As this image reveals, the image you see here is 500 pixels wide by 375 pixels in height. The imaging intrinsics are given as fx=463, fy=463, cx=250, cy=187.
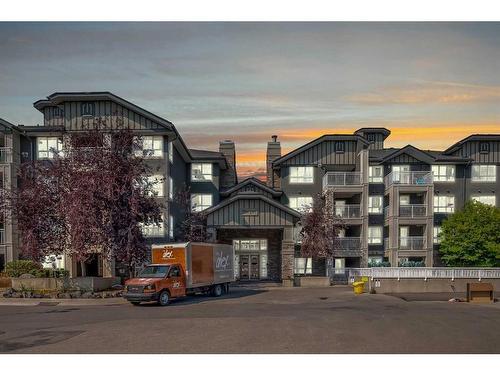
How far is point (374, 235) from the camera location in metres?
44.1

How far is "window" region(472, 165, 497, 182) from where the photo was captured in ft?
147

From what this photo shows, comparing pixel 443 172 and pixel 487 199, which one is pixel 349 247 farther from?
pixel 487 199

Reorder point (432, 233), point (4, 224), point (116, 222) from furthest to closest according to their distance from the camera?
1. point (432, 233)
2. point (4, 224)
3. point (116, 222)

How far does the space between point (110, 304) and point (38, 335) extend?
9393 millimetres

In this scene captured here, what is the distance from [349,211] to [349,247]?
10.7ft

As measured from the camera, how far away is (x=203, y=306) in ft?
74.6

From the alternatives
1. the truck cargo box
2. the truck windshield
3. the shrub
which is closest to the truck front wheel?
the truck windshield

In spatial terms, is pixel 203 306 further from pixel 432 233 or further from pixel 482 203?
pixel 482 203

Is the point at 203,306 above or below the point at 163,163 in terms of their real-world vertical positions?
below

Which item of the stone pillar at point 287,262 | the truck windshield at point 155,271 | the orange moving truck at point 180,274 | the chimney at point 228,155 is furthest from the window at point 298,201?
the truck windshield at point 155,271

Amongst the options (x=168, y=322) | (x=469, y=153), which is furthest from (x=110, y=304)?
(x=469, y=153)

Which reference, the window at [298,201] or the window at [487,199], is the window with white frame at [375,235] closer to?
the window at [298,201]

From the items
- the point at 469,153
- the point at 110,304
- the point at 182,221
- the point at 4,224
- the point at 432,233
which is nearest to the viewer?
the point at 110,304

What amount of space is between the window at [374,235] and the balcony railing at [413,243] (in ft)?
8.35
